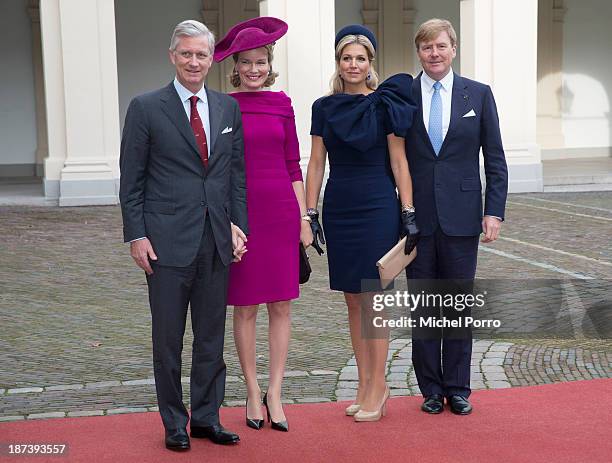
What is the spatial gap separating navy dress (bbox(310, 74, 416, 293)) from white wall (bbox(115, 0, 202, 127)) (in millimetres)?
16875

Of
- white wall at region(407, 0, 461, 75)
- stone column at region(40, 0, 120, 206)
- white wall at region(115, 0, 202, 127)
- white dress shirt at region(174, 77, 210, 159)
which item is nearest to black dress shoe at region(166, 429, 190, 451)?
white dress shirt at region(174, 77, 210, 159)

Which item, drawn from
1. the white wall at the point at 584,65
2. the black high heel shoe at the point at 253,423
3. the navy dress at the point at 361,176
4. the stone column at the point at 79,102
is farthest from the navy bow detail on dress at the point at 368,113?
the white wall at the point at 584,65

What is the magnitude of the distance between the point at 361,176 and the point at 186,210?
0.89 meters

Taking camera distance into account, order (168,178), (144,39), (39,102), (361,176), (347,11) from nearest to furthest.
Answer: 1. (168,178)
2. (361,176)
3. (39,102)
4. (144,39)
5. (347,11)

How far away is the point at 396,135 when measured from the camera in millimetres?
4613

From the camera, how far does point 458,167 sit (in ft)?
15.8

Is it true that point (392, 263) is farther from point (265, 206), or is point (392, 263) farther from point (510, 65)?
point (510, 65)

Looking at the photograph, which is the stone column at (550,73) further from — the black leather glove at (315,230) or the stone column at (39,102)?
the black leather glove at (315,230)

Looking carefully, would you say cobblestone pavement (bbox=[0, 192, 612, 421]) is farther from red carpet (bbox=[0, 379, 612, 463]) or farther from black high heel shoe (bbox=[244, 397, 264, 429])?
black high heel shoe (bbox=[244, 397, 264, 429])

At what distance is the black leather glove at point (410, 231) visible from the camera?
466cm

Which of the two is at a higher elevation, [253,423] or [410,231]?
[410,231]

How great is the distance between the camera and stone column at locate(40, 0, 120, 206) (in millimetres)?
14938

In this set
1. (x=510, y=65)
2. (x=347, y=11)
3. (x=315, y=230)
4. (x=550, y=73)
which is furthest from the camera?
(x=550, y=73)

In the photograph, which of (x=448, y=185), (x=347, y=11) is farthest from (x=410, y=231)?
(x=347, y=11)
